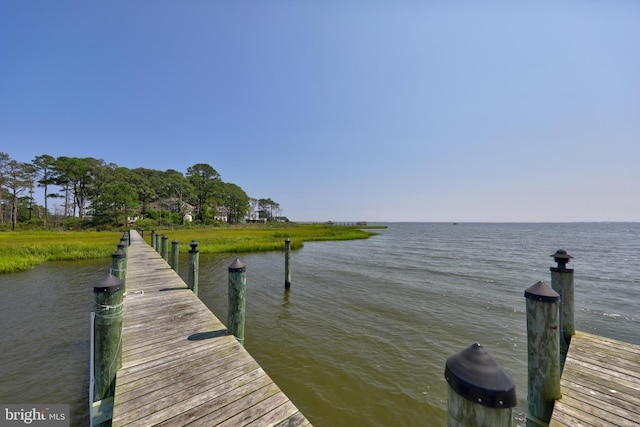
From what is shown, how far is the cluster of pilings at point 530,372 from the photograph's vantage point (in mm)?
1261

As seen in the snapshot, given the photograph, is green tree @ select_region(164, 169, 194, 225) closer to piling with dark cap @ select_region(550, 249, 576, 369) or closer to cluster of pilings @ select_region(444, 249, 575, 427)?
piling with dark cap @ select_region(550, 249, 576, 369)

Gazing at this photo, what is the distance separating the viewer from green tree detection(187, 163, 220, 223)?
205ft

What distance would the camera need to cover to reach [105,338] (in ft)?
10.2

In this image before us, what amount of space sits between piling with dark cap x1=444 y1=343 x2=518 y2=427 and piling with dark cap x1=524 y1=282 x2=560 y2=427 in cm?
253

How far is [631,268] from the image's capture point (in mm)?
19344

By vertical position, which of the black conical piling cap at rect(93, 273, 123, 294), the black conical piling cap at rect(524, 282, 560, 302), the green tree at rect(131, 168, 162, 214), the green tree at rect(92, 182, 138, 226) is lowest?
the black conical piling cap at rect(524, 282, 560, 302)

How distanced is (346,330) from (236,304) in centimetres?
435

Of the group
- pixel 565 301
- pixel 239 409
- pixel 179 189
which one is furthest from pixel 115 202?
pixel 565 301

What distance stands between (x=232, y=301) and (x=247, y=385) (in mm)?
1686

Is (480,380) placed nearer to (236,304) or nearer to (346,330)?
(236,304)

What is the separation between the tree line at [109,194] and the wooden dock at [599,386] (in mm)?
52705

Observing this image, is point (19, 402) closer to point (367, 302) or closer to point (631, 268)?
point (367, 302)

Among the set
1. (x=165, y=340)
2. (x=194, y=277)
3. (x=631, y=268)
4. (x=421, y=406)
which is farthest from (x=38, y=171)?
(x=631, y=268)

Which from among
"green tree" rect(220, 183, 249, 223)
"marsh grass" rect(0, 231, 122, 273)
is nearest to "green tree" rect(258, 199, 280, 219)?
"green tree" rect(220, 183, 249, 223)
